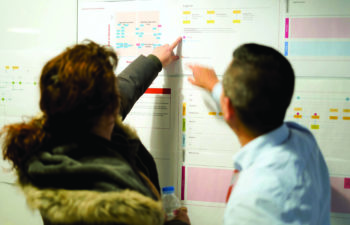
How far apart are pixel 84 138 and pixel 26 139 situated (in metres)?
0.17

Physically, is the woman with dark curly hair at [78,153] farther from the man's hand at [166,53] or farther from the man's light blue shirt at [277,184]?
the man's hand at [166,53]

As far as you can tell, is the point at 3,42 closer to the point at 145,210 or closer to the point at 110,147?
the point at 110,147

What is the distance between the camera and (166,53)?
1195 millimetres

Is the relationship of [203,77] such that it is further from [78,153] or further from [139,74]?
[78,153]

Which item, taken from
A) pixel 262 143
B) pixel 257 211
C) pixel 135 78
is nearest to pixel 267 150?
pixel 262 143

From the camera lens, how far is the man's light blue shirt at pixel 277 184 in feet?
2.25

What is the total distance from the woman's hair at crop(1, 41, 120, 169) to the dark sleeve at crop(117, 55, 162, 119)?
0.31 meters

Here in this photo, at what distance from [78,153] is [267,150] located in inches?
21.2

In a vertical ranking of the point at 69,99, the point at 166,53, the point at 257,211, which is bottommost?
the point at 257,211

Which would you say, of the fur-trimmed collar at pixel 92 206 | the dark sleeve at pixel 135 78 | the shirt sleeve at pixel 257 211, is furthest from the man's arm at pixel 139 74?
the shirt sleeve at pixel 257 211

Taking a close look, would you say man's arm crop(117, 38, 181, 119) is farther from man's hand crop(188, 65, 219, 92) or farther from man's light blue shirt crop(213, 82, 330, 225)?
man's light blue shirt crop(213, 82, 330, 225)

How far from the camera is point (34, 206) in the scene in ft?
2.28

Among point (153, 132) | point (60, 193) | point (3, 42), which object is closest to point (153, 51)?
point (153, 132)

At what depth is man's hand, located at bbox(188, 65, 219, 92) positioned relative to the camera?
3.60 ft
